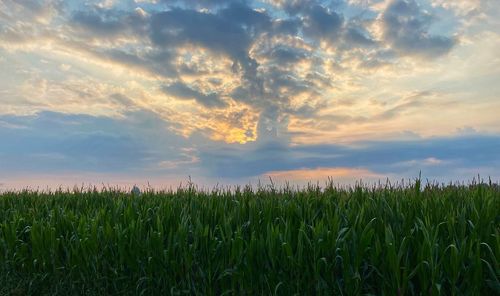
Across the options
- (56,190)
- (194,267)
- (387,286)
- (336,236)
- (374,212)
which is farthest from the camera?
(56,190)

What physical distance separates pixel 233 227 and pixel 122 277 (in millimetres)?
1683

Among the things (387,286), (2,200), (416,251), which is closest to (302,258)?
(387,286)

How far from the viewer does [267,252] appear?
5.39 metres

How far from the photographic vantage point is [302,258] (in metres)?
5.18

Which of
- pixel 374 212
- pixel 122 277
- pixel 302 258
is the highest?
pixel 374 212

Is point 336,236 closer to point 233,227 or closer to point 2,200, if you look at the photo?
point 233,227

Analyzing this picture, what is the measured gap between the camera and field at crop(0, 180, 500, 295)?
16.1 ft

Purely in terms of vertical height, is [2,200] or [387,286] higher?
[2,200]

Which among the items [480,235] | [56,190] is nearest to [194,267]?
[480,235]

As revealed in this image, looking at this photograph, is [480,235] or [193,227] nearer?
[480,235]

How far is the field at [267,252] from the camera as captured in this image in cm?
491

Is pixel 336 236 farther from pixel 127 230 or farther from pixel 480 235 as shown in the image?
pixel 127 230

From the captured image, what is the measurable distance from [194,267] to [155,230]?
1.12 meters

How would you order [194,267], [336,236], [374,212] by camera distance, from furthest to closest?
[374,212] < [194,267] < [336,236]
